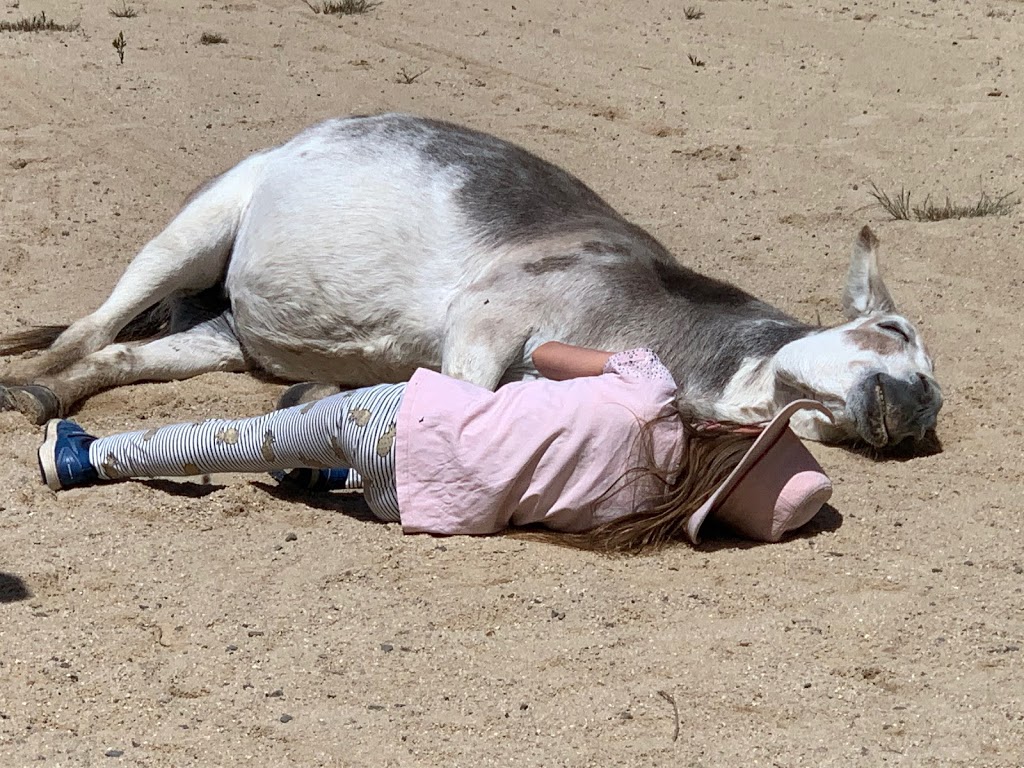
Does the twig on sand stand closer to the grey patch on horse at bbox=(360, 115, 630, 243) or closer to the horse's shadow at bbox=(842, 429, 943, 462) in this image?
the horse's shadow at bbox=(842, 429, 943, 462)

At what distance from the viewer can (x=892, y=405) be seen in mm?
4215

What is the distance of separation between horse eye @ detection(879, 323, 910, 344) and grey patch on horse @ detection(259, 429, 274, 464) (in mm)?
1945

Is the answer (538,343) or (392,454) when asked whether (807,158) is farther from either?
(392,454)

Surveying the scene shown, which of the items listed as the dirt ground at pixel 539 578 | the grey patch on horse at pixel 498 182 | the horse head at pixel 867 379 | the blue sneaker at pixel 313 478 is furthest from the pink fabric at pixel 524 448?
the grey patch on horse at pixel 498 182

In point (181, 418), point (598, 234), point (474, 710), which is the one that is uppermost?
point (598, 234)

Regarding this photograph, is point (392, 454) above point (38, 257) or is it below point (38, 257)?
above

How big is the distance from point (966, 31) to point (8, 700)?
896 cm

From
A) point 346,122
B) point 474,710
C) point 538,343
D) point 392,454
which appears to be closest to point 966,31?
point 346,122

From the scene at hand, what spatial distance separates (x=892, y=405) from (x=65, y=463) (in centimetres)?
250

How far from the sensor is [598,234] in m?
5.06

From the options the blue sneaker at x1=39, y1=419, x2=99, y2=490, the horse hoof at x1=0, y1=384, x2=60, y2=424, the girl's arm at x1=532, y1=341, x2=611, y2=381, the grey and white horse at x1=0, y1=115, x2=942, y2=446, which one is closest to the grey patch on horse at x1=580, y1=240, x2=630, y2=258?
the grey and white horse at x1=0, y1=115, x2=942, y2=446

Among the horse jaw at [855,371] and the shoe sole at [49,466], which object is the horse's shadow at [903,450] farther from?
the shoe sole at [49,466]

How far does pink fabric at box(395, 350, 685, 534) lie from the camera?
3699mm

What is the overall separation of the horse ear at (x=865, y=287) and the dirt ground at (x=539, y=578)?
517 mm
